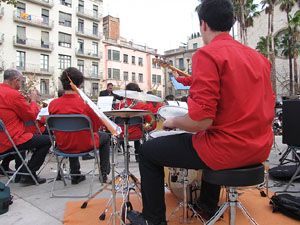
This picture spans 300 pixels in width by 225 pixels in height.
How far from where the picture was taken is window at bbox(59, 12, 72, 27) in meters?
32.8

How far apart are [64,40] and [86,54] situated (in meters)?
3.35

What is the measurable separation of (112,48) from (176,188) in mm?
37116

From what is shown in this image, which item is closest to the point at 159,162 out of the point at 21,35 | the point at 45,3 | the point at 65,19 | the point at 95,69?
the point at 21,35

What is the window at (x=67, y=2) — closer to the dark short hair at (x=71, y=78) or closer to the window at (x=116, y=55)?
the window at (x=116, y=55)

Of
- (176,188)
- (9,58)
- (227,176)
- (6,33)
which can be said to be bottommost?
(176,188)

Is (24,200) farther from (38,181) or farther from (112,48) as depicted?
(112,48)

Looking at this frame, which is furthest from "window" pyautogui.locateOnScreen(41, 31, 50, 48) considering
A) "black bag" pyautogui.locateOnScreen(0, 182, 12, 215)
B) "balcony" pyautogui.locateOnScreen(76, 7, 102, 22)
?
"black bag" pyautogui.locateOnScreen(0, 182, 12, 215)

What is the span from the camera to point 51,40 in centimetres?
3200

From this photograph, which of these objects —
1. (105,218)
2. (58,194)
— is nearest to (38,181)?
(58,194)

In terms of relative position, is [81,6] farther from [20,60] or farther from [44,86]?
[44,86]

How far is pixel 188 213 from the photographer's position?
2.58 meters

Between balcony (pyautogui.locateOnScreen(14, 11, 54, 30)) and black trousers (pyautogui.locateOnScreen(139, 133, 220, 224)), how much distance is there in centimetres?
3281

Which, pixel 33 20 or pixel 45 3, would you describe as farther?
pixel 45 3

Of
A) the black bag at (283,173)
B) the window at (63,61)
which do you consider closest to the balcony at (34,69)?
the window at (63,61)
